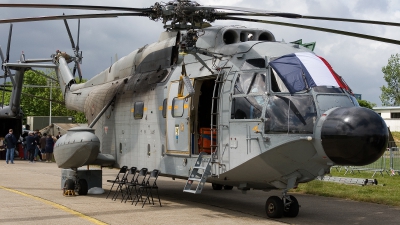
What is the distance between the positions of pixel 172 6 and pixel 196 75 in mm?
1430

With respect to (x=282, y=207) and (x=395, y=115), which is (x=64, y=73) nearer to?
(x=282, y=207)

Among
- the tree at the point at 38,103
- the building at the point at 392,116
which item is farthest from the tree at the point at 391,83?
the tree at the point at 38,103

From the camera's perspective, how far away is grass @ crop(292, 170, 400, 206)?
13.2 m

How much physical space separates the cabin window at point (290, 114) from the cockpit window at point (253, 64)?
82 cm

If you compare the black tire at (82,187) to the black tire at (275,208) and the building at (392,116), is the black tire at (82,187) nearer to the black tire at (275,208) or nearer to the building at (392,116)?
the black tire at (275,208)

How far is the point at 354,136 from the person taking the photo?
26.3ft

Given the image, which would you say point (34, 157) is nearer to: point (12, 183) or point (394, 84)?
point (12, 183)

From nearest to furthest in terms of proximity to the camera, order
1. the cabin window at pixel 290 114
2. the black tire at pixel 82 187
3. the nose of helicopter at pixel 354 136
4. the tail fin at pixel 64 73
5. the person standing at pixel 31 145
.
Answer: the nose of helicopter at pixel 354 136 < the cabin window at pixel 290 114 < the black tire at pixel 82 187 < the tail fin at pixel 64 73 < the person standing at pixel 31 145

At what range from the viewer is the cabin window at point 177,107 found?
11078 mm

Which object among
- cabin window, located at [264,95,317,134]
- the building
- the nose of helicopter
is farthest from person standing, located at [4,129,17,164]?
the building

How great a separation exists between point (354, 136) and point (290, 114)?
4.03 feet

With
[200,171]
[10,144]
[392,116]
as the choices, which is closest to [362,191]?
[200,171]

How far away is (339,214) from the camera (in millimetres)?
10984

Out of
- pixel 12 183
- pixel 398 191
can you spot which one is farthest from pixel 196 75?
pixel 12 183
